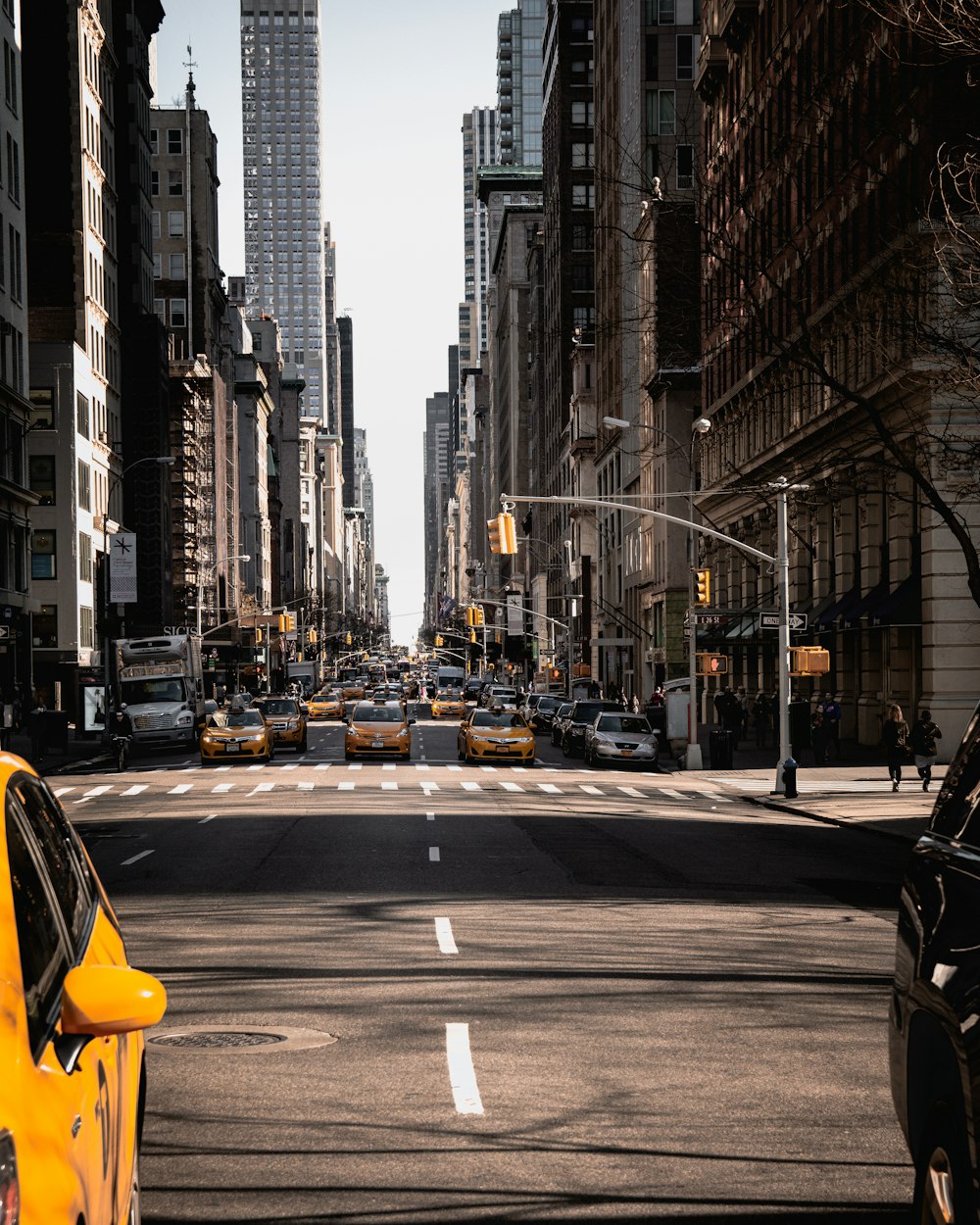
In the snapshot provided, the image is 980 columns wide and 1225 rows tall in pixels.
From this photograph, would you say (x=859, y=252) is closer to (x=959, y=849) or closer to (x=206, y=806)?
(x=206, y=806)

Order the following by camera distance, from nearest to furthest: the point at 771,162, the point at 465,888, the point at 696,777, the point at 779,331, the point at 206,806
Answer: the point at 465,888, the point at 206,806, the point at 696,777, the point at 771,162, the point at 779,331

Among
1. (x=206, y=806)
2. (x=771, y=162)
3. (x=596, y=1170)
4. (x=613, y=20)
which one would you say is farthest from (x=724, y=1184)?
(x=613, y=20)

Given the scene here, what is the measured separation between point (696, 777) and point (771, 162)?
22.0 meters

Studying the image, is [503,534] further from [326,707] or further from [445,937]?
[326,707]

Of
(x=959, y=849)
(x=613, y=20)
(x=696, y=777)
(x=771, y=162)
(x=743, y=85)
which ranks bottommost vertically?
(x=696, y=777)

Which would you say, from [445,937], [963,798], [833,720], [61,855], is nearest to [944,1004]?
[963,798]

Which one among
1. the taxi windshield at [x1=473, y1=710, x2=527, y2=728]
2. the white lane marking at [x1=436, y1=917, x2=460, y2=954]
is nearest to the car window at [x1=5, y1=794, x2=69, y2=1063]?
the white lane marking at [x1=436, y1=917, x2=460, y2=954]

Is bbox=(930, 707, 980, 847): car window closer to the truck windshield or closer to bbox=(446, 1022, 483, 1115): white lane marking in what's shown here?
bbox=(446, 1022, 483, 1115): white lane marking

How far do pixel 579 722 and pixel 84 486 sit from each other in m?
40.1

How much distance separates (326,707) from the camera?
318 feet

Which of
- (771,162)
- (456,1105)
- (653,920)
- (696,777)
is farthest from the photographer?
(771,162)

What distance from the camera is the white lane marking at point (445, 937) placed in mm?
14195

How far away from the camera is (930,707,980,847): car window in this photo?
5.89 m

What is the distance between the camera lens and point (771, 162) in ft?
186
